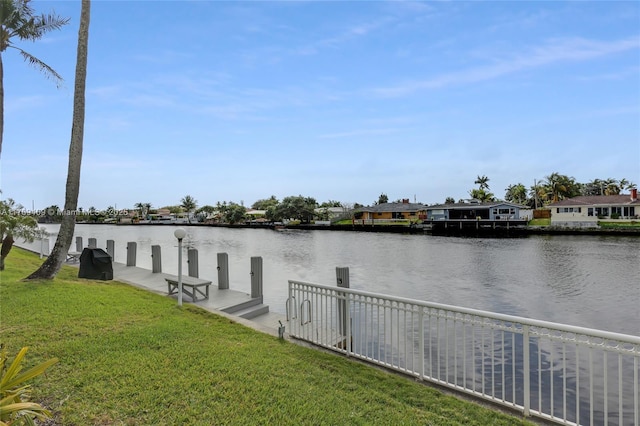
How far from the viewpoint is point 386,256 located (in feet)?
98.4

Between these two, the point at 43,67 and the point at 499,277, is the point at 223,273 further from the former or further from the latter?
the point at 499,277

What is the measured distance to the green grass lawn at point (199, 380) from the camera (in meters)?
3.49

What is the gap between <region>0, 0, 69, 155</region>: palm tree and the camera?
32.4ft

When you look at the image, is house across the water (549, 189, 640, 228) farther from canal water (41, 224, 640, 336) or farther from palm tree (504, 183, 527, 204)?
palm tree (504, 183, 527, 204)

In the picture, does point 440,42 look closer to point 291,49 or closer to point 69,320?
point 291,49

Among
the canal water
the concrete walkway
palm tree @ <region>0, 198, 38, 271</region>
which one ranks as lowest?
the canal water

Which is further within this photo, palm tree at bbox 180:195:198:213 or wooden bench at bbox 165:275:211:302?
palm tree at bbox 180:195:198:213

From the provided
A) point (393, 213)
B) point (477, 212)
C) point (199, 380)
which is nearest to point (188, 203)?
point (393, 213)

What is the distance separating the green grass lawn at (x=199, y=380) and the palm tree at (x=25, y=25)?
7805 millimetres

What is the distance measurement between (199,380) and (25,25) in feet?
39.6

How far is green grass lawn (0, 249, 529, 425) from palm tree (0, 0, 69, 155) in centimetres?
780

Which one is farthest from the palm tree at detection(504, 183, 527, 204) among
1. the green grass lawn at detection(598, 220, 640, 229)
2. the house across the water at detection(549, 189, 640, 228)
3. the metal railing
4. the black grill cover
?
the black grill cover

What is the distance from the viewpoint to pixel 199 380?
13.6 feet

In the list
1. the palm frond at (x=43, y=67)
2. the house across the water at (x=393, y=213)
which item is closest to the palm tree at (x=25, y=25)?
the palm frond at (x=43, y=67)
